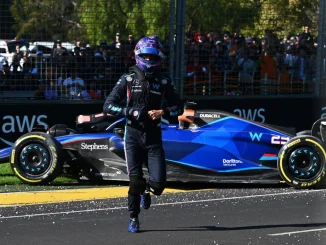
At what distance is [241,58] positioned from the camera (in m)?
14.8

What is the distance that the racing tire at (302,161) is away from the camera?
10.6 metres

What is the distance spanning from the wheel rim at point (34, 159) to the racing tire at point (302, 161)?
3150 millimetres

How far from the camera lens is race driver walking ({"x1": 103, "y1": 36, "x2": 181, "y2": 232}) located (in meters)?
7.81

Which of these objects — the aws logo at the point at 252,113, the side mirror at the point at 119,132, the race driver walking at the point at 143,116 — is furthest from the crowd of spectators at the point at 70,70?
the race driver walking at the point at 143,116

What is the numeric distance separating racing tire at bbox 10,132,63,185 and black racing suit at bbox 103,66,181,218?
289 centimetres

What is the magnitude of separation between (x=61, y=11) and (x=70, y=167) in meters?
3.43

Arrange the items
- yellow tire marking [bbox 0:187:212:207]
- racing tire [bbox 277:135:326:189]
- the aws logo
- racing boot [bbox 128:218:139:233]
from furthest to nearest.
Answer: the aws logo
racing tire [bbox 277:135:326:189]
yellow tire marking [bbox 0:187:212:207]
racing boot [bbox 128:218:139:233]

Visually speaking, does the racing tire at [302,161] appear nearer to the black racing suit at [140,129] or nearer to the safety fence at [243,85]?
the black racing suit at [140,129]

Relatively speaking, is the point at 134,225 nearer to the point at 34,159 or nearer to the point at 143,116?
the point at 143,116

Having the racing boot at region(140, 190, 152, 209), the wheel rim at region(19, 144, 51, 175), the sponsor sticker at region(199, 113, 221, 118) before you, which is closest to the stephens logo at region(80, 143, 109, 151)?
the wheel rim at region(19, 144, 51, 175)

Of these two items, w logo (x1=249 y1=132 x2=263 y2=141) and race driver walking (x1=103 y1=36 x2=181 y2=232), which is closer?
race driver walking (x1=103 y1=36 x2=181 y2=232)

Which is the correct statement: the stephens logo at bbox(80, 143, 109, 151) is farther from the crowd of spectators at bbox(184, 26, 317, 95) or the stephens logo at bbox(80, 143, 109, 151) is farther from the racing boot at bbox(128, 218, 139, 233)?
the crowd of spectators at bbox(184, 26, 317, 95)

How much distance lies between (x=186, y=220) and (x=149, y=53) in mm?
1915

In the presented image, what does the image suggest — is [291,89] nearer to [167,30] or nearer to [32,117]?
[167,30]
